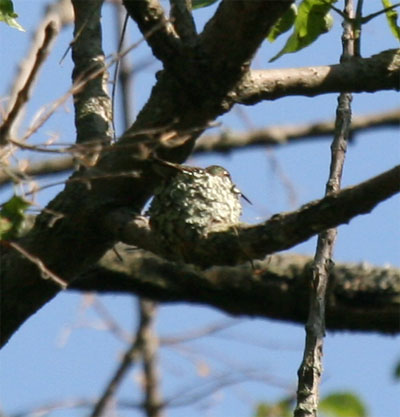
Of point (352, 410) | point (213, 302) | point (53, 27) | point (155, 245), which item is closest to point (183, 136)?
point (155, 245)

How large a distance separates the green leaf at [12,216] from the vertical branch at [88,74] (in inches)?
18.1

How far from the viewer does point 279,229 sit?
169 cm

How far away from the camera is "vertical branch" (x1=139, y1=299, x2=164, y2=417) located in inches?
150

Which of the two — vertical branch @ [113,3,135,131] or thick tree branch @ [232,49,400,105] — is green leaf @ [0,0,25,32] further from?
vertical branch @ [113,3,135,131]

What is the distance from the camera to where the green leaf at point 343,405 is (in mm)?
2881

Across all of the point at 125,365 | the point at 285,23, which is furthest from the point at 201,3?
the point at 125,365

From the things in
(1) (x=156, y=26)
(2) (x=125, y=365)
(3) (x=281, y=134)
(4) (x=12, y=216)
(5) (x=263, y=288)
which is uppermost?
(3) (x=281, y=134)

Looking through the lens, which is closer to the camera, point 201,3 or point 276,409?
point 201,3

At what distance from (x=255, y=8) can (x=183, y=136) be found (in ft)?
0.94

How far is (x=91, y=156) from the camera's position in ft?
7.05

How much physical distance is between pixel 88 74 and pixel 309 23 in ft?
1.73

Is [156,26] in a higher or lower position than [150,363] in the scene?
lower

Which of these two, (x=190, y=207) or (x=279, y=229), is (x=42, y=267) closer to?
(x=190, y=207)

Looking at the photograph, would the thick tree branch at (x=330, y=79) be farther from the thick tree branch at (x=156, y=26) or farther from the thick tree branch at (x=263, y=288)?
the thick tree branch at (x=263, y=288)
